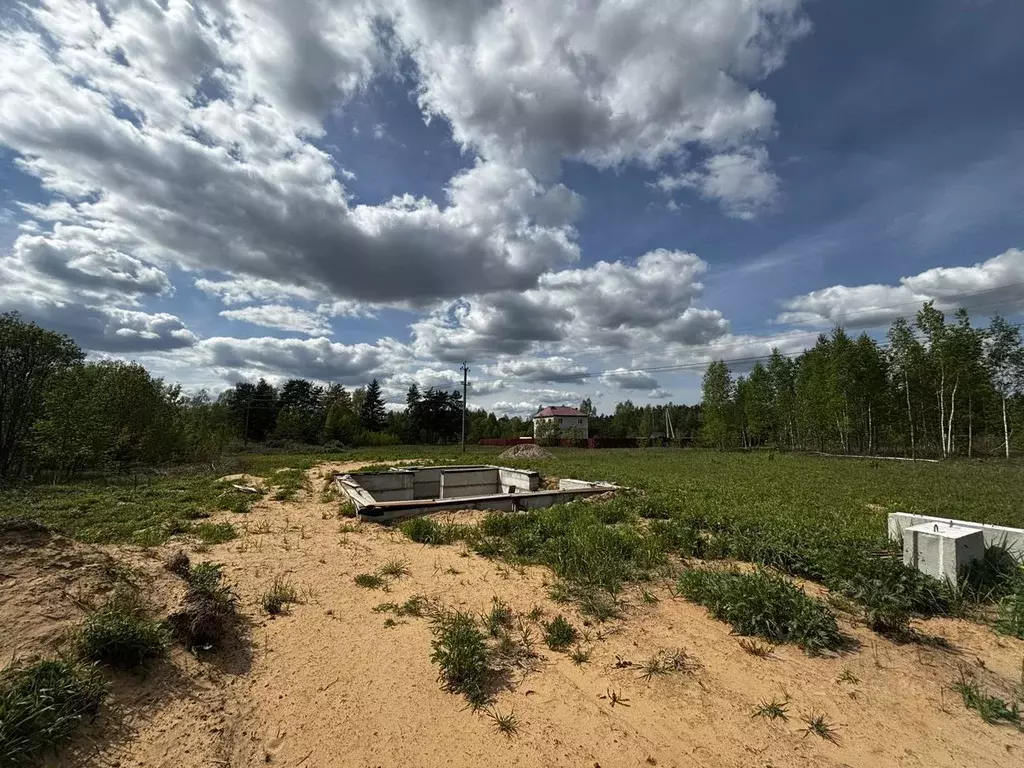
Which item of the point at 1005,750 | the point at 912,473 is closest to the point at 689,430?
the point at 912,473

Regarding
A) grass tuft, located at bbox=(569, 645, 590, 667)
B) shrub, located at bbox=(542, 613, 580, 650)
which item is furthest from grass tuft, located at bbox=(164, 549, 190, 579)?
grass tuft, located at bbox=(569, 645, 590, 667)

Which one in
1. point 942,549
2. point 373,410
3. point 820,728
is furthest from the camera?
point 373,410

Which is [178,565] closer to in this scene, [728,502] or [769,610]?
[769,610]

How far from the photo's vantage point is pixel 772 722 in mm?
2969

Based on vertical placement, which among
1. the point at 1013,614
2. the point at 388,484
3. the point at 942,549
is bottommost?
the point at 388,484

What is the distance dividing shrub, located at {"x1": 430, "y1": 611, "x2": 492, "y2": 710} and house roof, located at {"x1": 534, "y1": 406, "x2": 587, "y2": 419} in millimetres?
75136

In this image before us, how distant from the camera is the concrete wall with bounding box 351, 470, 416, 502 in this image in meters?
13.7

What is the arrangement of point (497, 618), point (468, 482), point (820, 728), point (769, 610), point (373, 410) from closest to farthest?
1. point (820, 728)
2. point (769, 610)
3. point (497, 618)
4. point (468, 482)
5. point (373, 410)

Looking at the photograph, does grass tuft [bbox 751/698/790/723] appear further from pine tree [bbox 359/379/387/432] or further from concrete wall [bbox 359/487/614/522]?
pine tree [bbox 359/379/387/432]

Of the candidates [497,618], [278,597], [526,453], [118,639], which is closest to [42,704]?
[118,639]

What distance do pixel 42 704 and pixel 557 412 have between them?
255ft

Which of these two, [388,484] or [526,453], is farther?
[526,453]

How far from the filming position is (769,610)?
13.6 feet

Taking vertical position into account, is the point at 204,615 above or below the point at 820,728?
above
